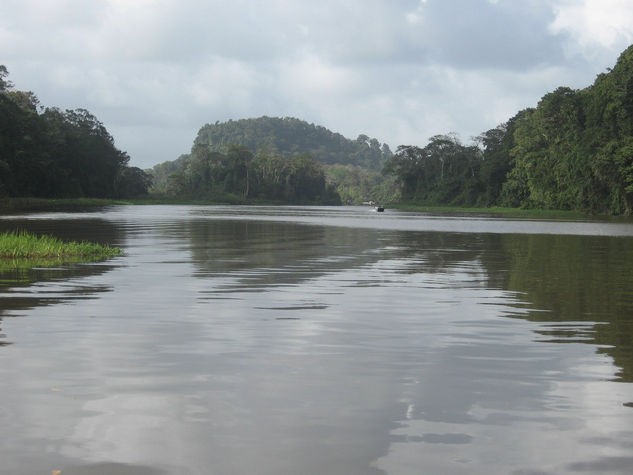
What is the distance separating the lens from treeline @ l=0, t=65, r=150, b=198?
394 feet

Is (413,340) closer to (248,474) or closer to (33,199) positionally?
(248,474)

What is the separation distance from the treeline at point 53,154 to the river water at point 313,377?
99.3 meters

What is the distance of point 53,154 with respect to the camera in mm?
149750

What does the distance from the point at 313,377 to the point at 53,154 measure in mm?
150730

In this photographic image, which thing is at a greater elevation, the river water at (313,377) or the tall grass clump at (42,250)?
the tall grass clump at (42,250)

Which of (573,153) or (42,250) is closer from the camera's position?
(42,250)

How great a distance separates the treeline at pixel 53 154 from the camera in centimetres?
12012

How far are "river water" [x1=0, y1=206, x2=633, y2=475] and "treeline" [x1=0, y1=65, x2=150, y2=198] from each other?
99.3 m

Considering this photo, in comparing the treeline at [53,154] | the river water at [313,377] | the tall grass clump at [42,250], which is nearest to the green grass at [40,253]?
the tall grass clump at [42,250]

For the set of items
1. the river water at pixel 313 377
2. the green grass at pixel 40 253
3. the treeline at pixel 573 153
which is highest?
the treeline at pixel 573 153

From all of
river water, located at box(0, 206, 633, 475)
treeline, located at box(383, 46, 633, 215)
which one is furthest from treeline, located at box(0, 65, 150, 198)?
river water, located at box(0, 206, 633, 475)

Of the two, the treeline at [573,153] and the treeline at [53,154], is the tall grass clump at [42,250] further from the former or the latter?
the treeline at [53,154]

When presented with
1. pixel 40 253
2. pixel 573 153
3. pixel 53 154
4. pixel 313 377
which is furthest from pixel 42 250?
pixel 53 154

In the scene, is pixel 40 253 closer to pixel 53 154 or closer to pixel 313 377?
pixel 313 377
